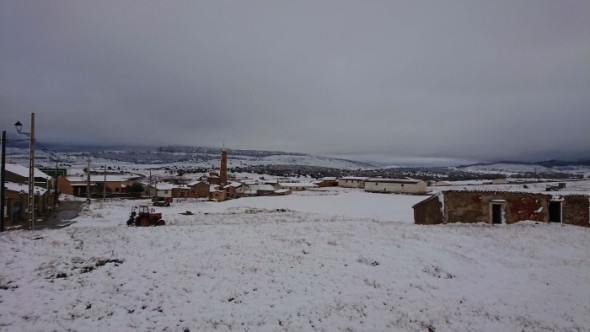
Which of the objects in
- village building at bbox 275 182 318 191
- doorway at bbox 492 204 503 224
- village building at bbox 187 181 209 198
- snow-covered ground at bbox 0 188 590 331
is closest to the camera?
snow-covered ground at bbox 0 188 590 331

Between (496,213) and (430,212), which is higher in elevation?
(496,213)

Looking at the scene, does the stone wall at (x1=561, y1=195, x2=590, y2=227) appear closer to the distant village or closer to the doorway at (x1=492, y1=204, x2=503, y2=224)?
the doorway at (x1=492, y1=204, x2=503, y2=224)

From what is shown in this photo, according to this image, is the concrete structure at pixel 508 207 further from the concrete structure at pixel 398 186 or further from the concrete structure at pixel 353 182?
the concrete structure at pixel 353 182

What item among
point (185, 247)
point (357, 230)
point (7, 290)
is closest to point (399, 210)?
point (357, 230)

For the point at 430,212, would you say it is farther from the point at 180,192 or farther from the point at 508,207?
the point at 180,192

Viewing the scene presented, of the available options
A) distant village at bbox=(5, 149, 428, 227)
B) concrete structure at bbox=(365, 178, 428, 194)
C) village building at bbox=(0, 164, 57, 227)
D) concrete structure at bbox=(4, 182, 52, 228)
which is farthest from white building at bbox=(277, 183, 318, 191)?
concrete structure at bbox=(4, 182, 52, 228)

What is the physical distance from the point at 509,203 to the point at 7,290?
3194 cm

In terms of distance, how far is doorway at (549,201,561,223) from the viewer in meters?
28.2

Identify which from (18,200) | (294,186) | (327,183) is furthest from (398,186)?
(18,200)

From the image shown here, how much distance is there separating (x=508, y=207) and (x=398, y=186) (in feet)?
190

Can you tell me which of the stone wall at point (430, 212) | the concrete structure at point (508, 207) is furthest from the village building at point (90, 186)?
the concrete structure at point (508, 207)

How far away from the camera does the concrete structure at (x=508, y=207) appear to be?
90.9 ft

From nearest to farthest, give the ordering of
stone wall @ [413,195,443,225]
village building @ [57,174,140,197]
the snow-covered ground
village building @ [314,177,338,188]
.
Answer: the snow-covered ground < stone wall @ [413,195,443,225] < village building @ [57,174,140,197] < village building @ [314,177,338,188]

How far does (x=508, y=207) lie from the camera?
2828 centimetres
